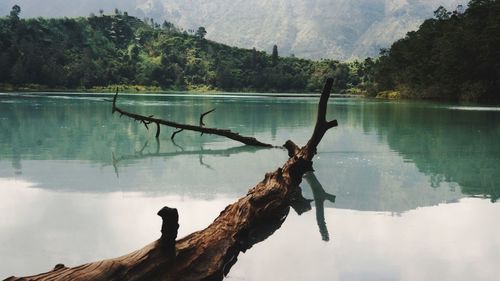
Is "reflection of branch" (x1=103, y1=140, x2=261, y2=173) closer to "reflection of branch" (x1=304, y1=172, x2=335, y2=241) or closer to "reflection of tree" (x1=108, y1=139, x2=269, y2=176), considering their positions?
"reflection of tree" (x1=108, y1=139, x2=269, y2=176)

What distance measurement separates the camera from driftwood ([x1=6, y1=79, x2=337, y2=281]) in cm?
569

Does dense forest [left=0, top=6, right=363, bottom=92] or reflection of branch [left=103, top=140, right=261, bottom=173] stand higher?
dense forest [left=0, top=6, right=363, bottom=92]

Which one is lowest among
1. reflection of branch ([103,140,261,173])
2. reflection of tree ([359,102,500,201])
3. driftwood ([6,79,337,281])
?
reflection of tree ([359,102,500,201])

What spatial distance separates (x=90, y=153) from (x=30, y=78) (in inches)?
4573

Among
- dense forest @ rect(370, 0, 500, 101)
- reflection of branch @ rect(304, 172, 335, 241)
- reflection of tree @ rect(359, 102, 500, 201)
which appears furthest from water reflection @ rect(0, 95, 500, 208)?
dense forest @ rect(370, 0, 500, 101)

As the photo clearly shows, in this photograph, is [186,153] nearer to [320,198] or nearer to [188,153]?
[188,153]

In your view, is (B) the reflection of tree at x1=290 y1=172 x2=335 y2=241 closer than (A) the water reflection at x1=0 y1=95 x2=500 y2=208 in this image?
Yes

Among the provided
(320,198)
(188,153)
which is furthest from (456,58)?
(320,198)

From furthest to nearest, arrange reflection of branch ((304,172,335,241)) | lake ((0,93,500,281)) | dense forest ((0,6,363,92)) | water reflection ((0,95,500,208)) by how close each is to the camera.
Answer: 1. dense forest ((0,6,363,92))
2. water reflection ((0,95,500,208))
3. reflection of branch ((304,172,335,241))
4. lake ((0,93,500,281))

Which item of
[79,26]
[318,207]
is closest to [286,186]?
[318,207]

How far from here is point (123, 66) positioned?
163 meters

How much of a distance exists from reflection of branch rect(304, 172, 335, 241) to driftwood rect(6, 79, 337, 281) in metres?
0.49

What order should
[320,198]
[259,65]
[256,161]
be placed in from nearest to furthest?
[320,198]
[256,161]
[259,65]

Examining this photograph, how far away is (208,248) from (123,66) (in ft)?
531
